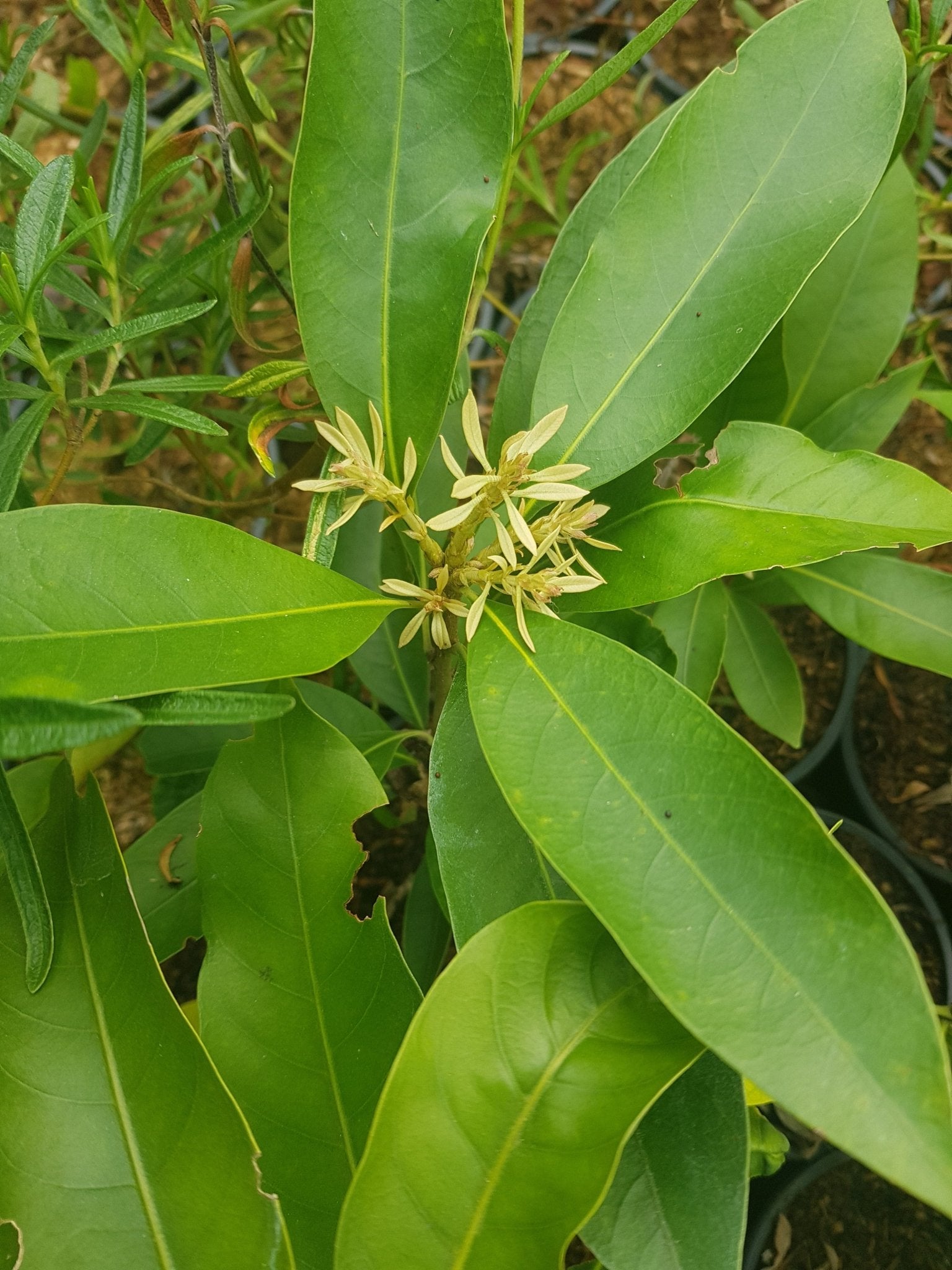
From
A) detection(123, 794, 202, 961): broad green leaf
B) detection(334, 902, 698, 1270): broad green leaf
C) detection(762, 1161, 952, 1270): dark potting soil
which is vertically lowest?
detection(762, 1161, 952, 1270): dark potting soil

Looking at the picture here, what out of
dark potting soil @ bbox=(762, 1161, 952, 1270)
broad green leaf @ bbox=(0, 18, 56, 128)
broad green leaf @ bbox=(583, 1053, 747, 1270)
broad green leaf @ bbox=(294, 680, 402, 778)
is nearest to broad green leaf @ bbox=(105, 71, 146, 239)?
broad green leaf @ bbox=(0, 18, 56, 128)

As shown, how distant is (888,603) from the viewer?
3.24 ft

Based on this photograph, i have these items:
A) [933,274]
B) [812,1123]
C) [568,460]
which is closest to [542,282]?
[568,460]

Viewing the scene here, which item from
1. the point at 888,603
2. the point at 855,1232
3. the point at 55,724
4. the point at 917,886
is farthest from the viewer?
the point at 917,886

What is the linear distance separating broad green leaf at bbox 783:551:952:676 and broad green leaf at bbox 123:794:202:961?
742 mm

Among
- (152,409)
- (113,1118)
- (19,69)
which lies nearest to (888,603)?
→ (152,409)

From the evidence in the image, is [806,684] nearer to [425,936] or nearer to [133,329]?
[425,936]

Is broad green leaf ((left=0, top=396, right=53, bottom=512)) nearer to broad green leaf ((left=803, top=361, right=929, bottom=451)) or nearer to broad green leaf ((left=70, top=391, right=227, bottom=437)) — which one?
broad green leaf ((left=70, top=391, right=227, bottom=437))

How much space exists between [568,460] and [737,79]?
33 cm

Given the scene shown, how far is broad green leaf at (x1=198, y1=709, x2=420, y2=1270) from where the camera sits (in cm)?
69

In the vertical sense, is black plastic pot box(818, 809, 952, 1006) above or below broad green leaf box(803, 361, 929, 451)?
below

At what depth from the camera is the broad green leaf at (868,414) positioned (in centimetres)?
104

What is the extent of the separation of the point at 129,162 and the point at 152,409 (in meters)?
0.28

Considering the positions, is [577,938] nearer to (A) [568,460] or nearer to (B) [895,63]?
(A) [568,460]
